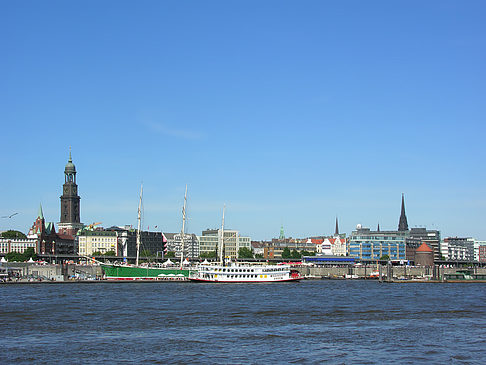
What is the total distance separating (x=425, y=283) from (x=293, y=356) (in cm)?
10600

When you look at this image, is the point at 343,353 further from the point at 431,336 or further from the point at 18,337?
the point at 18,337

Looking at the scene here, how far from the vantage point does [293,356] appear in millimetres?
41938

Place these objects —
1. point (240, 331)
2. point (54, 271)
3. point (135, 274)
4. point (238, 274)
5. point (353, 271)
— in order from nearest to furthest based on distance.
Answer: point (240, 331) → point (238, 274) → point (135, 274) → point (54, 271) → point (353, 271)

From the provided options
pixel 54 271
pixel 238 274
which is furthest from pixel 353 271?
pixel 54 271

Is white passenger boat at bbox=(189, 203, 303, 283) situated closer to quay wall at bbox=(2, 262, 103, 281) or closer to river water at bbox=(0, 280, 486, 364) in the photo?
quay wall at bbox=(2, 262, 103, 281)

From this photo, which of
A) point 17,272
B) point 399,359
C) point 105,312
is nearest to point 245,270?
point 17,272

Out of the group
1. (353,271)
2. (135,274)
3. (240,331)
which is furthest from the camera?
(353,271)

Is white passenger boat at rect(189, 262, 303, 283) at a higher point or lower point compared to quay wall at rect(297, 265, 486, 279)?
higher


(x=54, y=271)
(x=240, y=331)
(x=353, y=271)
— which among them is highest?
(x=240, y=331)

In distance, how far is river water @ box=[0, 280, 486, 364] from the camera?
41.9 meters

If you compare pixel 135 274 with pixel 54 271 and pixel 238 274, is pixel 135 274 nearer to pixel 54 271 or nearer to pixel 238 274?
pixel 238 274

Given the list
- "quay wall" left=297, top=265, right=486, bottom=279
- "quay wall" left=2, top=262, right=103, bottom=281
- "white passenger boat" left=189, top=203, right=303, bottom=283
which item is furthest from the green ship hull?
"quay wall" left=297, top=265, right=486, bottom=279

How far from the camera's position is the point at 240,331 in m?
52.4

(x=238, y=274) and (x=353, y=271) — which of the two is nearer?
(x=238, y=274)
